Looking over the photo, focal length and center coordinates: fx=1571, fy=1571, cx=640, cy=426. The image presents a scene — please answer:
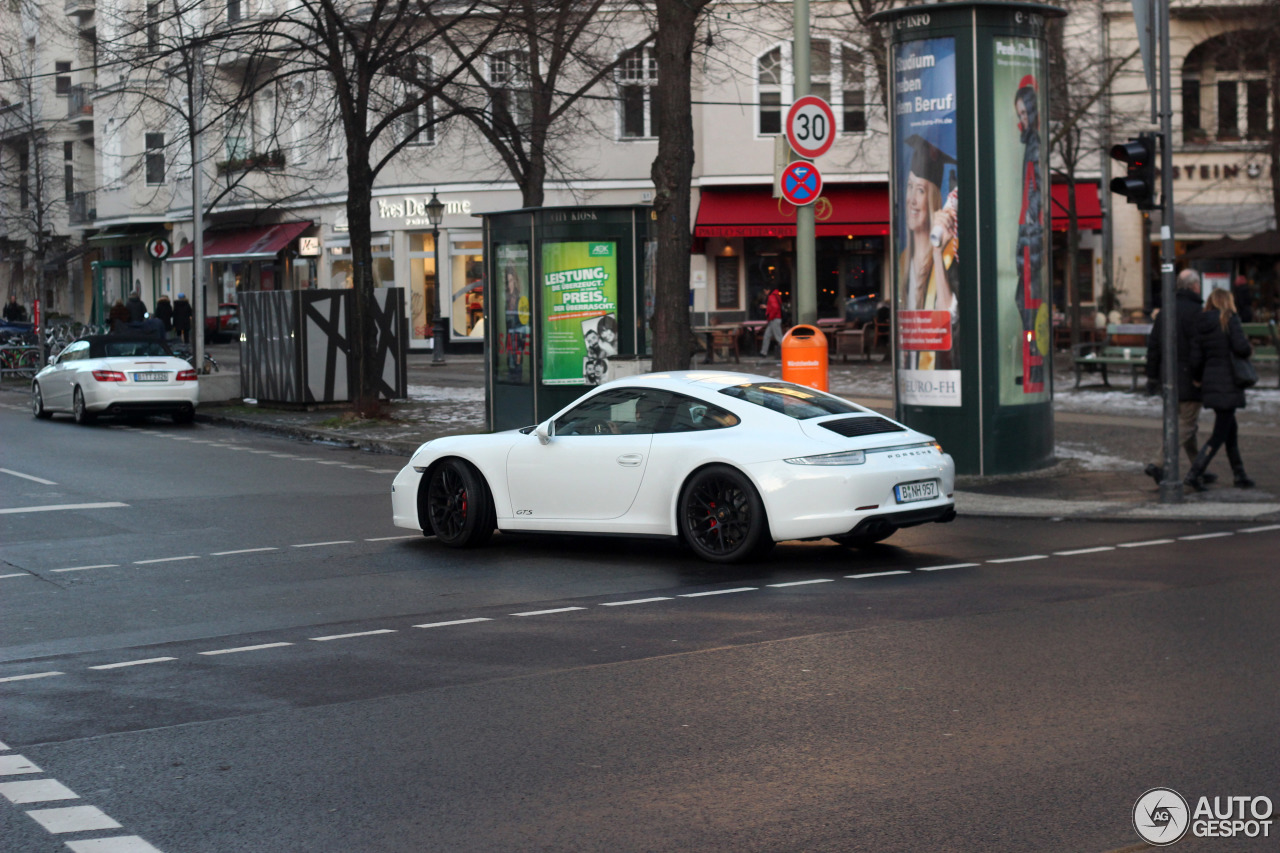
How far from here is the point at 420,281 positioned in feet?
148

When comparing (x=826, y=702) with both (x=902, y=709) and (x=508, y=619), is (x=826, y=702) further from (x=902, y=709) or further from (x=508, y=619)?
(x=508, y=619)

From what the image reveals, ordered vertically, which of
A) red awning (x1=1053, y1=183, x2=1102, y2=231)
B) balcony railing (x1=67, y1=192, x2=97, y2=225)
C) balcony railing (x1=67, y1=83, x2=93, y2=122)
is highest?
balcony railing (x1=67, y1=83, x2=93, y2=122)

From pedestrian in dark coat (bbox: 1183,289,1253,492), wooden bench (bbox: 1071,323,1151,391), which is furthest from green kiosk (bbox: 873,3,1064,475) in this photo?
wooden bench (bbox: 1071,323,1151,391)

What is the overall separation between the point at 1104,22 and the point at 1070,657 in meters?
36.1

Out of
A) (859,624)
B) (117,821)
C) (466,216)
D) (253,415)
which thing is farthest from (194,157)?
(117,821)

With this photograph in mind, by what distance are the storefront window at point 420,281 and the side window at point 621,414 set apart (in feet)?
111

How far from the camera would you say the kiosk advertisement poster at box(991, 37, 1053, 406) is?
51.0 feet

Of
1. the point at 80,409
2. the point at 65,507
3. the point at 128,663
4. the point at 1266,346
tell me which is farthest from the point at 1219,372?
the point at 80,409

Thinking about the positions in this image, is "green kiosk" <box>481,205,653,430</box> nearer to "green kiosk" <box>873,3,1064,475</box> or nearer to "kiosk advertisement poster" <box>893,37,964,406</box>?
"kiosk advertisement poster" <box>893,37,964,406</box>

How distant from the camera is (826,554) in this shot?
1132 cm

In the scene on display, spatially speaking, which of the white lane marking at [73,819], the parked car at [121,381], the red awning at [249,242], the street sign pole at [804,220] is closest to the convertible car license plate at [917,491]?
the street sign pole at [804,220]

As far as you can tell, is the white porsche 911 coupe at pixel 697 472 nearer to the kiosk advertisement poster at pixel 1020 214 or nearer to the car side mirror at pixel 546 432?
the car side mirror at pixel 546 432

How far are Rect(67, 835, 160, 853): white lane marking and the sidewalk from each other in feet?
31.5

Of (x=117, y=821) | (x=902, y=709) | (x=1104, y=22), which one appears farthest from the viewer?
(x=1104, y=22)
